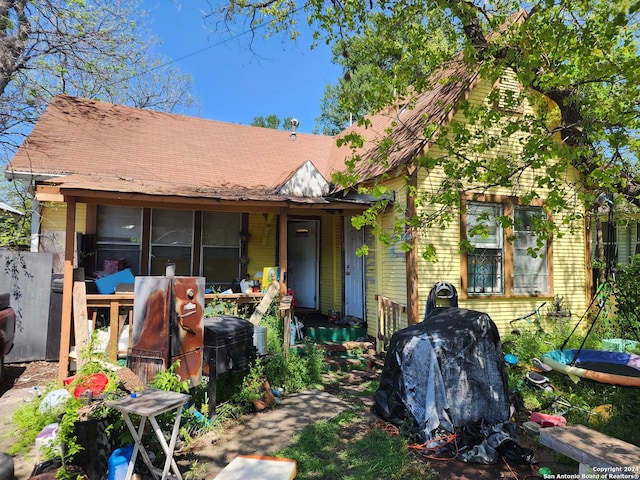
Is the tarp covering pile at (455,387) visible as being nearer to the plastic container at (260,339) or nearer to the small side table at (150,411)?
the plastic container at (260,339)

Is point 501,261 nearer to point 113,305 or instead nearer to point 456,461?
point 456,461

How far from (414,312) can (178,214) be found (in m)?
5.58

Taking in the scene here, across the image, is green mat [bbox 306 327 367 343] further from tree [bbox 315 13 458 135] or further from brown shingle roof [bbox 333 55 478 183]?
tree [bbox 315 13 458 135]

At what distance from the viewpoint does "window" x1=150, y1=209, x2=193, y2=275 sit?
8141mm

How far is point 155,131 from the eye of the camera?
1011cm

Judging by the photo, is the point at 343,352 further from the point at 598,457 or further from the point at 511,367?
the point at 598,457

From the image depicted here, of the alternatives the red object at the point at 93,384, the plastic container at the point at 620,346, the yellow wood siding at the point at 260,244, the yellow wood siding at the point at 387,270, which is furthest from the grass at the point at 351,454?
the yellow wood siding at the point at 260,244

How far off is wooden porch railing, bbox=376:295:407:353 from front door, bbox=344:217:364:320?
1242 millimetres

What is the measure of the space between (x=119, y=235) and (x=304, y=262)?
180 inches

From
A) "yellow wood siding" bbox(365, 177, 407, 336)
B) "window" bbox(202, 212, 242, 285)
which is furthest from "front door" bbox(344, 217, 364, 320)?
"window" bbox(202, 212, 242, 285)

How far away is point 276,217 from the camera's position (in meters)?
9.41

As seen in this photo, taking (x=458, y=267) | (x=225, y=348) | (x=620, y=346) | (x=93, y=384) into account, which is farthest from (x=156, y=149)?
(x=620, y=346)

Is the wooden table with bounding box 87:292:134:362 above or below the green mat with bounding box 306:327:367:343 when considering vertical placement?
above

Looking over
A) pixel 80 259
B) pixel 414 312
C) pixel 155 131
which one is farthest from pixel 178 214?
pixel 414 312
